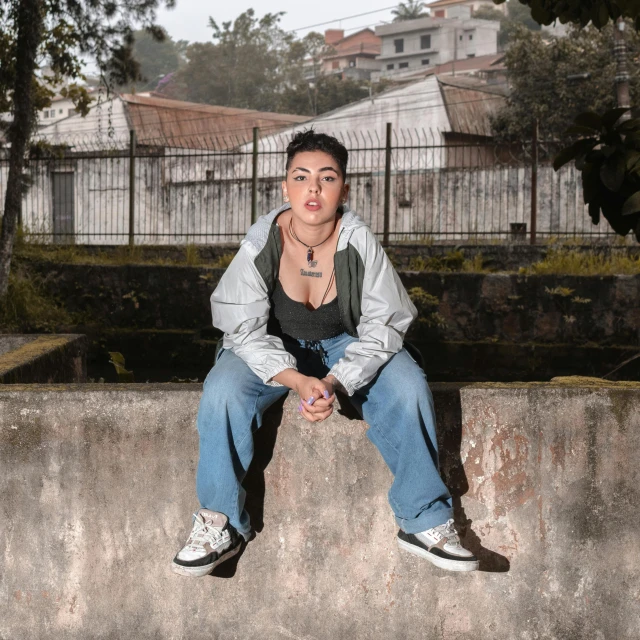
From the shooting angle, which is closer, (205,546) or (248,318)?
(205,546)

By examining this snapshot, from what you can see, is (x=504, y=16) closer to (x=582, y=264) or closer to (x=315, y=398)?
(x=582, y=264)

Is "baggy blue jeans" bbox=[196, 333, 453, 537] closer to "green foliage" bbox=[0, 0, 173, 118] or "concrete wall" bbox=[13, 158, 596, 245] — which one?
"green foliage" bbox=[0, 0, 173, 118]

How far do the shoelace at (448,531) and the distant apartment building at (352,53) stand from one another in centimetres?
7038

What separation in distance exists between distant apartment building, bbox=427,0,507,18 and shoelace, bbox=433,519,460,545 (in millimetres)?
85321

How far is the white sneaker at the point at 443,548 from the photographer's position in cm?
252

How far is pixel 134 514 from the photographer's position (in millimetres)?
2814

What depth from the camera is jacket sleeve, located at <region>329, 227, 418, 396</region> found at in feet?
8.66

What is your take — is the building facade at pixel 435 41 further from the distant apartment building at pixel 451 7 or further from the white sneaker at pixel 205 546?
the white sneaker at pixel 205 546

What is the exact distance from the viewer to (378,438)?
2.67m

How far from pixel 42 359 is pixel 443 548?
199 centimetres

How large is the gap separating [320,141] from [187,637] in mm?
1741

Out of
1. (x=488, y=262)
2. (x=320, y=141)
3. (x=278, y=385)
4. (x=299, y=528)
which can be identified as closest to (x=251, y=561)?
(x=299, y=528)

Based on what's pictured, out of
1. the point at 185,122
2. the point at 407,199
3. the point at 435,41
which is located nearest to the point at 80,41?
the point at 407,199

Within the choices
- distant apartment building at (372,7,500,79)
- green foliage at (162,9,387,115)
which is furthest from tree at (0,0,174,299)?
distant apartment building at (372,7,500,79)
